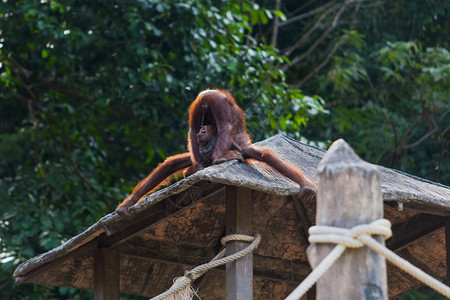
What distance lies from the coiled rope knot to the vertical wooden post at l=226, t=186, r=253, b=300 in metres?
1.82

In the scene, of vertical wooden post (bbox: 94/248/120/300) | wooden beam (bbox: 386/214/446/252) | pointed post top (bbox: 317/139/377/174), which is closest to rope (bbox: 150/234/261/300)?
vertical wooden post (bbox: 94/248/120/300)

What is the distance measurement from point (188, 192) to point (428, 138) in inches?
305

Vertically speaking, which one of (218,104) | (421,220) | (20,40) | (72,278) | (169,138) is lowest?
(72,278)

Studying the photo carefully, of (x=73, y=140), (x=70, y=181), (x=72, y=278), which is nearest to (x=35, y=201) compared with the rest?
(x=70, y=181)

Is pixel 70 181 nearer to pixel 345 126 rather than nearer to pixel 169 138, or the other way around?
pixel 169 138

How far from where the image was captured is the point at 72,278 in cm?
616

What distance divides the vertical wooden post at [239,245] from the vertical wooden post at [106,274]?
1090 mm

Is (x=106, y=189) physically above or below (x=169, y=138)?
below

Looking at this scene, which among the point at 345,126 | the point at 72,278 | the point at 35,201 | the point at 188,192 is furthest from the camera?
the point at 345,126

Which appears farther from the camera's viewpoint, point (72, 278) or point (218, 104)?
point (72, 278)

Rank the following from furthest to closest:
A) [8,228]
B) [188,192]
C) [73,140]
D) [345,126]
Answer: [345,126] < [73,140] < [8,228] < [188,192]

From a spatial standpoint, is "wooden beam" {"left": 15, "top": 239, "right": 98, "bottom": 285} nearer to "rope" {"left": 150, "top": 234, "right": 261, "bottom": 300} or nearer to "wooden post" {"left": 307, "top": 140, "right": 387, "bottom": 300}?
"rope" {"left": 150, "top": 234, "right": 261, "bottom": 300}

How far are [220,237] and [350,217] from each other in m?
3.43

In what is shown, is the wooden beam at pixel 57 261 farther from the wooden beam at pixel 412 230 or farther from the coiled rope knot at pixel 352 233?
the coiled rope knot at pixel 352 233
